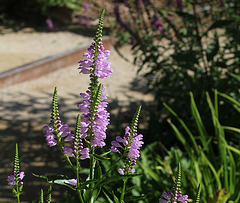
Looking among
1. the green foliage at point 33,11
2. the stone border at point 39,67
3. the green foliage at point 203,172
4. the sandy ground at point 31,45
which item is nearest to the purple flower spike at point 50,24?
the sandy ground at point 31,45

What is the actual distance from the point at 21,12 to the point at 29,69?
13.2 ft

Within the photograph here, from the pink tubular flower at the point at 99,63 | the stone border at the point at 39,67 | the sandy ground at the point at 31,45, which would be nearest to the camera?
the pink tubular flower at the point at 99,63

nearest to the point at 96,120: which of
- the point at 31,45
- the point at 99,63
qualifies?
the point at 99,63

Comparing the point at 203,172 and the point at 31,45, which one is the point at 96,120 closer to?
the point at 203,172

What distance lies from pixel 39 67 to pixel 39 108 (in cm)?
141

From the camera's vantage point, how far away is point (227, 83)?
147 inches

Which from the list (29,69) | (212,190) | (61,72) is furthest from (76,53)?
(212,190)

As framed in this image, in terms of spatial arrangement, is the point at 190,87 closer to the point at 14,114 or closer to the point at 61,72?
the point at 14,114

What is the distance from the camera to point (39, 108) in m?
5.33

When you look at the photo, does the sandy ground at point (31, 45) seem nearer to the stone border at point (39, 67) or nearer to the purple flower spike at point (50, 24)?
the purple flower spike at point (50, 24)

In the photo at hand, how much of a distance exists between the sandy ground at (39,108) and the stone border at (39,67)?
10cm

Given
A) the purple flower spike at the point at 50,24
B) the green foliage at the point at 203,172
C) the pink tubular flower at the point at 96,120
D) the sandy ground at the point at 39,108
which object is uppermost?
the pink tubular flower at the point at 96,120

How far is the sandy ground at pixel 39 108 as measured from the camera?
12.5ft

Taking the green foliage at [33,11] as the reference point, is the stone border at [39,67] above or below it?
below
